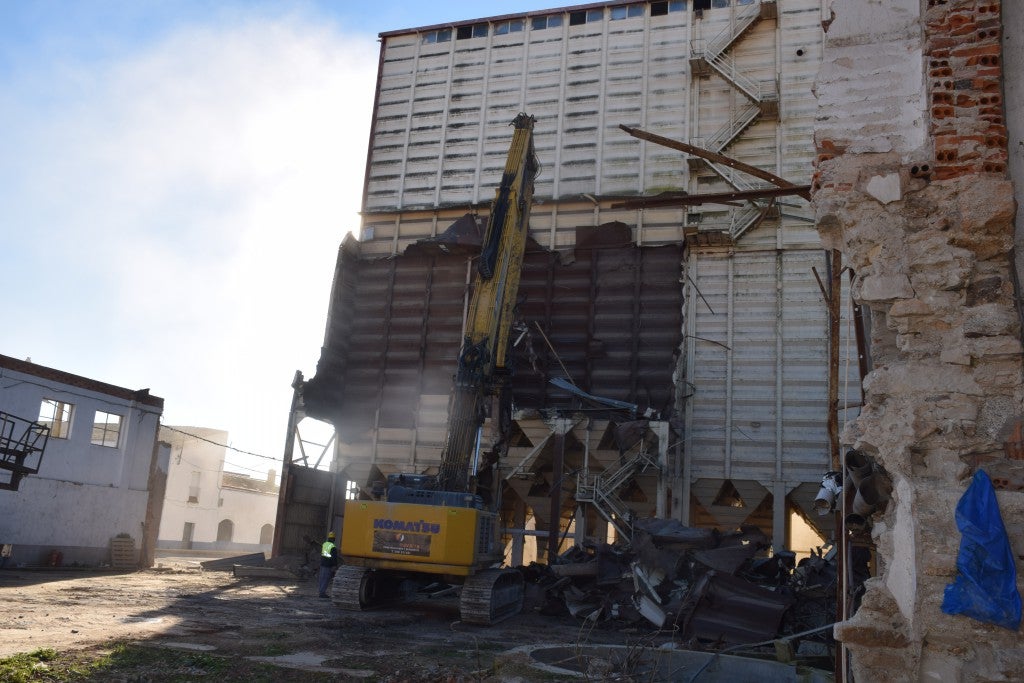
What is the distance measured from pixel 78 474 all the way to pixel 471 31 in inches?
671

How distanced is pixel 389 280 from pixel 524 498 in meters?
7.68

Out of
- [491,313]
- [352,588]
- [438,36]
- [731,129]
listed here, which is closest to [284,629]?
[352,588]

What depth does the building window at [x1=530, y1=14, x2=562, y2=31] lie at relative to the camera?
24406mm

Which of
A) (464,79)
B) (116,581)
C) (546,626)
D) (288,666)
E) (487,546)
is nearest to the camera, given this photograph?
(288,666)

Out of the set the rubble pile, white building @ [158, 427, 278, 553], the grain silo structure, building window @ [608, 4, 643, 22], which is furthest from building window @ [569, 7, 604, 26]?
white building @ [158, 427, 278, 553]

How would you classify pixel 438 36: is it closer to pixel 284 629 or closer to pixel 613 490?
pixel 613 490

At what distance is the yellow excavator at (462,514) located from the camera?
1219cm

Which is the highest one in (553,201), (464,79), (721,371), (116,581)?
(464,79)

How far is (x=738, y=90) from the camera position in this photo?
72.6 ft

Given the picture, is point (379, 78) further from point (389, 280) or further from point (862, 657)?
point (862, 657)

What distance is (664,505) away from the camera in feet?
61.8

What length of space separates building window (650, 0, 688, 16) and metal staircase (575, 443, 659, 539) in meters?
12.9

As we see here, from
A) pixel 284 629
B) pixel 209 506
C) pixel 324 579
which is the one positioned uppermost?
pixel 209 506

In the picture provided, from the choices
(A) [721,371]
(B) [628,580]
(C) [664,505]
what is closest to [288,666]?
(B) [628,580]
